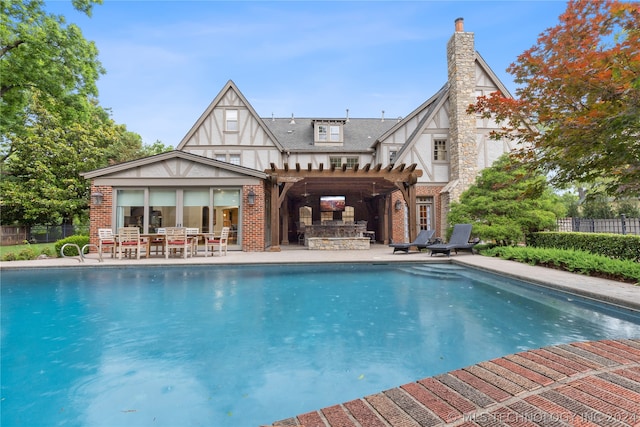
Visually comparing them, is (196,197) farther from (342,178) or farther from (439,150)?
(439,150)

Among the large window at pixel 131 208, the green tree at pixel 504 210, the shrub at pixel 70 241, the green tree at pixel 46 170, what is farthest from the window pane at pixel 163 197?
the green tree at pixel 504 210

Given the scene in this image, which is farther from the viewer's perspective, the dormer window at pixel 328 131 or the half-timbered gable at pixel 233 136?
the dormer window at pixel 328 131

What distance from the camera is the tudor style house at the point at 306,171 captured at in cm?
1272

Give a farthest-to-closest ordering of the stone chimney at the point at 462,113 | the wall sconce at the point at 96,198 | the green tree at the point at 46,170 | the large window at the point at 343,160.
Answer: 1. the large window at the point at 343,160
2. the green tree at the point at 46,170
3. the stone chimney at the point at 462,113
4. the wall sconce at the point at 96,198

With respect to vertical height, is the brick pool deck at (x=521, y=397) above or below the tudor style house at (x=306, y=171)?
below

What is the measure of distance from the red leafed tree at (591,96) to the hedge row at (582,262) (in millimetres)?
2151

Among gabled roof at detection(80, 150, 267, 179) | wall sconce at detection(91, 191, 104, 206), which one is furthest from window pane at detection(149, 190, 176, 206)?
wall sconce at detection(91, 191, 104, 206)

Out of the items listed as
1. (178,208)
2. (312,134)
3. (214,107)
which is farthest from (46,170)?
(312,134)

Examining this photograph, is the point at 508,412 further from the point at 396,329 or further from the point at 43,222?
the point at 43,222

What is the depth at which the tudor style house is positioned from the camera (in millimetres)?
12719

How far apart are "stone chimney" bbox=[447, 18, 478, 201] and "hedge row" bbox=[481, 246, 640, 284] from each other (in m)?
7.30

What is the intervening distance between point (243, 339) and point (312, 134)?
17.8 metres

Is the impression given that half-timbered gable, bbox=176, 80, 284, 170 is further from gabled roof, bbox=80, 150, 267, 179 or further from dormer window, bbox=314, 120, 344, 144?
gabled roof, bbox=80, 150, 267, 179

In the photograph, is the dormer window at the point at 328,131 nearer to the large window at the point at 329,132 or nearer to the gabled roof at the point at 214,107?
the large window at the point at 329,132
